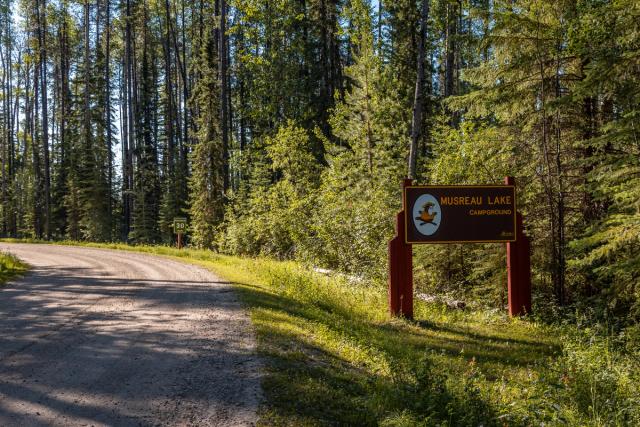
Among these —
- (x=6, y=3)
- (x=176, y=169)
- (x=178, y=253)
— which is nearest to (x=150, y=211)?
(x=176, y=169)

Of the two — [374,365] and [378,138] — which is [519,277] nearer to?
[374,365]

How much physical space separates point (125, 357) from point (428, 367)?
391 cm

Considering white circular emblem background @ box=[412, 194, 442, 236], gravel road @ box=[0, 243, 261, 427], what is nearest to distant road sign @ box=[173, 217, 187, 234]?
gravel road @ box=[0, 243, 261, 427]

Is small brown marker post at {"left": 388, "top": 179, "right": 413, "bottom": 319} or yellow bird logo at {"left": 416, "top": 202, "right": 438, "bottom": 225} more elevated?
yellow bird logo at {"left": 416, "top": 202, "right": 438, "bottom": 225}

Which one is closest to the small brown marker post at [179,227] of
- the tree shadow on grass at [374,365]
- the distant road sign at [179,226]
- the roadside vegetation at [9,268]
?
the distant road sign at [179,226]

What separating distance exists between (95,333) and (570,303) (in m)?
9.47

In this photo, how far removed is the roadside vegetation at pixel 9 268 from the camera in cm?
1365

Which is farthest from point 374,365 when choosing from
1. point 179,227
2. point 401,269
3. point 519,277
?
point 179,227

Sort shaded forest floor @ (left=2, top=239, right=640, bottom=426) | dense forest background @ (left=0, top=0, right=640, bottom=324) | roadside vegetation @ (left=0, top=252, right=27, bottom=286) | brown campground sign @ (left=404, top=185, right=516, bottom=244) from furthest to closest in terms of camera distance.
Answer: roadside vegetation @ (left=0, top=252, right=27, bottom=286) → brown campground sign @ (left=404, top=185, right=516, bottom=244) → dense forest background @ (left=0, top=0, right=640, bottom=324) → shaded forest floor @ (left=2, top=239, right=640, bottom=426)

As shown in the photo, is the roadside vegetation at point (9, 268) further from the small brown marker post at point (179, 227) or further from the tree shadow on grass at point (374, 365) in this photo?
the small brown marker post at point (179, 227)

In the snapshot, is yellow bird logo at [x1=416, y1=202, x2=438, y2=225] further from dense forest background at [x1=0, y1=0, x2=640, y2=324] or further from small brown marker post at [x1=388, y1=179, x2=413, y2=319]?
dense forest background at [x1=0, y1=0, x2=640, y2=324]

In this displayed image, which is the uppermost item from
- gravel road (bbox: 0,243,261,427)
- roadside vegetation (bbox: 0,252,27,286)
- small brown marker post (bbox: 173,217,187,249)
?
small brown marker post (bbox: 173,217,187,249)

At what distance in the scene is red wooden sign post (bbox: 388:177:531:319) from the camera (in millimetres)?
9883

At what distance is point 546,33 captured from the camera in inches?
381
